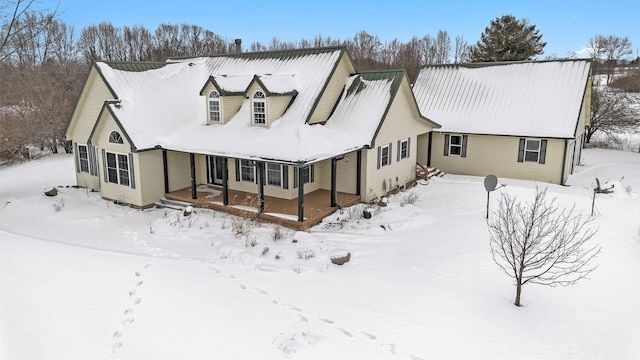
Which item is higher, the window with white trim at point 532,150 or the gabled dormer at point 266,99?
the gabled dormer at point 266,99

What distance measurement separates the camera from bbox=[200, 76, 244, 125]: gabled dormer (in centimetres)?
1844

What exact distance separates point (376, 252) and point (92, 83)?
15.4 m

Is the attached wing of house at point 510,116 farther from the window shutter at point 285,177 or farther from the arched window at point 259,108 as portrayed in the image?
the arched window at point 259,108

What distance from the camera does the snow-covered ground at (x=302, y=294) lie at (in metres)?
7.64

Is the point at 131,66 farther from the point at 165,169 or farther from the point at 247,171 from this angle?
the point at 247,171

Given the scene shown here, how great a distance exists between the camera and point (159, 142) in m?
18.5

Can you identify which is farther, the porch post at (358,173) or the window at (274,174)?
the porch post at (358,173)

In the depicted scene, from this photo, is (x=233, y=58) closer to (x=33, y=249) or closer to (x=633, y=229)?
(x=33, y=249)

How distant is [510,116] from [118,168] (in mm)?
19568

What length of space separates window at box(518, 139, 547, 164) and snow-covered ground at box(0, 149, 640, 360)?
6.33m

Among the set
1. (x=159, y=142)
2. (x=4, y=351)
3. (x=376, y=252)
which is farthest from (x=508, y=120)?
(x=4, y=351)

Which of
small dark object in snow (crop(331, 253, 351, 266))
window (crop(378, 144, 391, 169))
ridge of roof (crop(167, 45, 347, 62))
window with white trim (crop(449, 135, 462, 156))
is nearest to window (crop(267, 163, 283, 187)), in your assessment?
window (crop(378, 144, 391, 169))

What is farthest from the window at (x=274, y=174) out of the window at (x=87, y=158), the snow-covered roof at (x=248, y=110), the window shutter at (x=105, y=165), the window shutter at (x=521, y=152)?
the window shutter at (x=521, y=152)

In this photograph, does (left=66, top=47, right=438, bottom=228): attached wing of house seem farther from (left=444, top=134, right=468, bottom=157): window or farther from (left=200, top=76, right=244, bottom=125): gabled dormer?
(left=444, top=134, right=468, bottom=157): window
